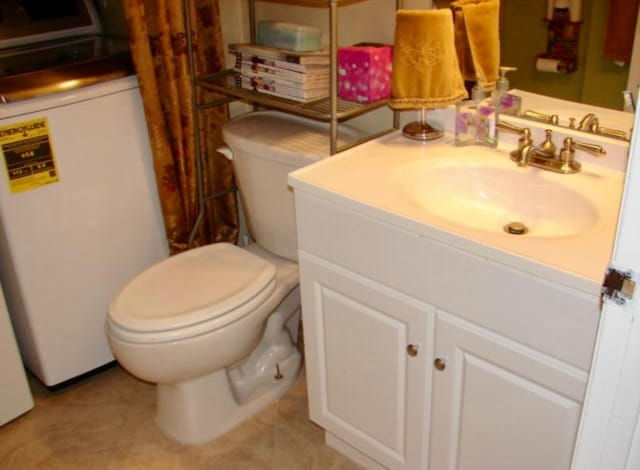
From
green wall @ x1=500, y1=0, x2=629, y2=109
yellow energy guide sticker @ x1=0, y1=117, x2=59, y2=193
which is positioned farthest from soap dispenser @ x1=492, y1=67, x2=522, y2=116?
Result: yellow energy guide sticker @ x1=0, y1=117, x2=59, y2=193

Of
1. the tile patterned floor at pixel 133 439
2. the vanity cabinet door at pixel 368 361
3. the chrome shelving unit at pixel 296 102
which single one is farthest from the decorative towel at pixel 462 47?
the tile patterned floor at pixel 133 439

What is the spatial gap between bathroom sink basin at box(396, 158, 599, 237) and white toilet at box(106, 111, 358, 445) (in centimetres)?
35

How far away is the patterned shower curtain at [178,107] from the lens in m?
2.04

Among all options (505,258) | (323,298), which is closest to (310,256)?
(323,298)

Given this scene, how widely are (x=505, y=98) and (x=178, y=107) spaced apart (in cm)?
97

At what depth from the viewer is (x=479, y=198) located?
1624mm

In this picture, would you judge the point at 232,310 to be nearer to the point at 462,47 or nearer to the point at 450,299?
the point at 450,299

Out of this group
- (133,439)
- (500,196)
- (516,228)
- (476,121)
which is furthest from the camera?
(133,439)

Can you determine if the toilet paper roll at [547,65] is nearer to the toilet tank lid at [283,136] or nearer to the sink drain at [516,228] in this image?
the sink drain at [516,228]

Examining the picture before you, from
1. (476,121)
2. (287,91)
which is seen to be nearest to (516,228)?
(476,121)

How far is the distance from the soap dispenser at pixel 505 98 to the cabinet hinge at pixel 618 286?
34.3 inches

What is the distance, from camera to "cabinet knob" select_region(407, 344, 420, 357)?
1516mm

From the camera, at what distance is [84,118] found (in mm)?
2010

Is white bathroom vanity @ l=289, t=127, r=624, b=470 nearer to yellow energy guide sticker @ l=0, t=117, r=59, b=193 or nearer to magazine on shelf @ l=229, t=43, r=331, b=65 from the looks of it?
magazine on shelf @ l=229, t=43, r=331, b=65
